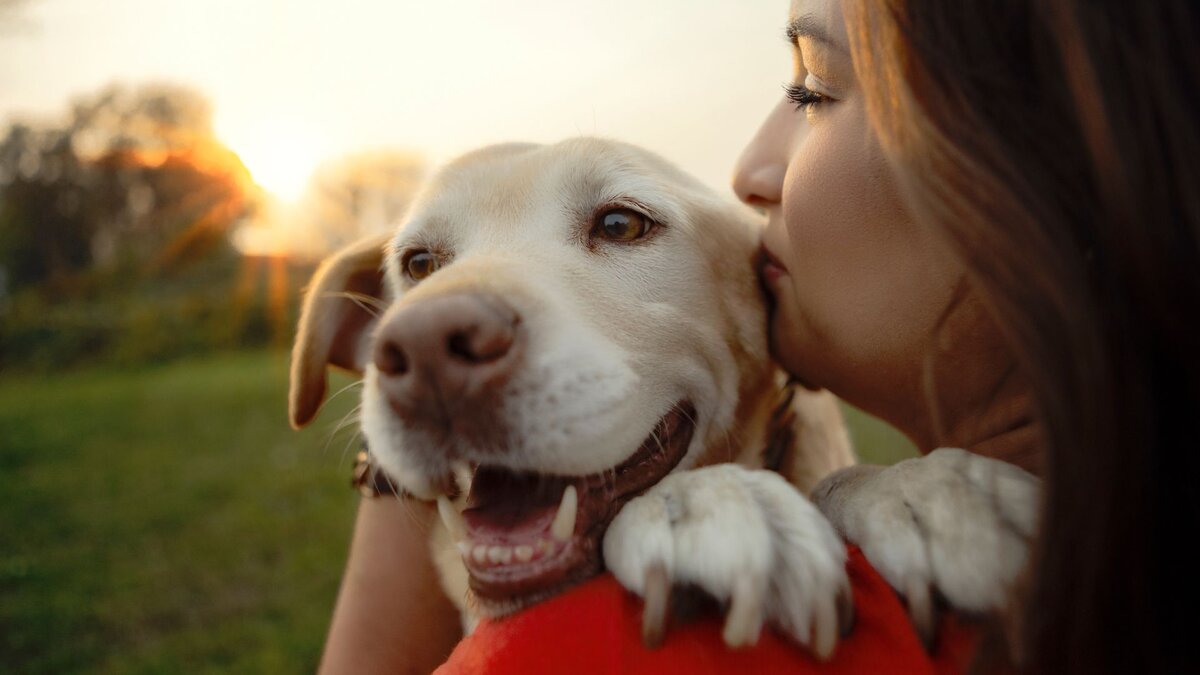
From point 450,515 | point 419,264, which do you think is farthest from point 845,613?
point 419,264

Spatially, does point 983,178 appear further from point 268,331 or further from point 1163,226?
point 268,331

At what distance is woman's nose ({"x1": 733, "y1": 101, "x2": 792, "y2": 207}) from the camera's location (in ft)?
7.10

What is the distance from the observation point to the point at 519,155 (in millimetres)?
2494

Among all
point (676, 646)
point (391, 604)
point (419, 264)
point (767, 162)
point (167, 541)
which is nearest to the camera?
point (676, 646)

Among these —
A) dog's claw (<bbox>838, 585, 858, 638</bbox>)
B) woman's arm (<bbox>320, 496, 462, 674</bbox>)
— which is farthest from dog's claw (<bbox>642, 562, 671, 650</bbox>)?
woman's arm (<bbox>320, 496, 462, 674</bbox>)

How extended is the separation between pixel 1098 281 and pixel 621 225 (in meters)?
1.28

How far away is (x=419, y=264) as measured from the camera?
2.50 meters

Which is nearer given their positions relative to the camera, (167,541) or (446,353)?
(446,353)

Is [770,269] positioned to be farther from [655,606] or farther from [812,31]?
[655,606]

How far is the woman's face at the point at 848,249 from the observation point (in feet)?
5.62

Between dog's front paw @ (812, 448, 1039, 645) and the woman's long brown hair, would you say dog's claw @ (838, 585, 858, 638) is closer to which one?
dog's front paw @ (812, 448, 1039, 645)

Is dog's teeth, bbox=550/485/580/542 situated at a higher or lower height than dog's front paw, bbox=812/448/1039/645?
lower

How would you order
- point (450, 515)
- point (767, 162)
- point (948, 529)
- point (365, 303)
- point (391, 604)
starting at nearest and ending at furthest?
point (948, 529), point (450, 515), point (767, 162), point (391, 604), point (365, 303)

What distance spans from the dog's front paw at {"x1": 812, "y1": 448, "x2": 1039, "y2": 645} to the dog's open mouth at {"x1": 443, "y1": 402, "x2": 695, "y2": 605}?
51cm
